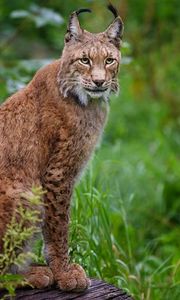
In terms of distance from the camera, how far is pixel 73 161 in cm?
491

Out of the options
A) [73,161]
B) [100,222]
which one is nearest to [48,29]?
[100,222]

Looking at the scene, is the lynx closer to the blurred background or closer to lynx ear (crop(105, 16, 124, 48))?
lynx ear (crop(105, 16, 124, 48))

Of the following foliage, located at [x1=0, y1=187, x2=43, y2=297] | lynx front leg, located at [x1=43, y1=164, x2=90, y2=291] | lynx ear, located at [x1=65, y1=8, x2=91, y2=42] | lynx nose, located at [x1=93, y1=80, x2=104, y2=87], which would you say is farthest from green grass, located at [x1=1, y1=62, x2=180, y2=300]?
lynx ear, located at [x1=65, y1=8, x2=91, y2=42]

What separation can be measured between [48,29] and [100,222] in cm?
744

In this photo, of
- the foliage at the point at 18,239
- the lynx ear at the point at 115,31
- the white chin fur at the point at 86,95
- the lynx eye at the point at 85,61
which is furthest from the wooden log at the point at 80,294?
the lynx ear at the point at 115,31

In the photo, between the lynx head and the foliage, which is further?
the lynx head

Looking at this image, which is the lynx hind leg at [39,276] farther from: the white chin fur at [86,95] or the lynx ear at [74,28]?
the lynx ear at [74,28]

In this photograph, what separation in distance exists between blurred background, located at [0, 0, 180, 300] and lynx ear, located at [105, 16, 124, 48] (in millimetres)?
1153

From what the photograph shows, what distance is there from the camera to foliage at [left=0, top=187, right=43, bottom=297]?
147 inches

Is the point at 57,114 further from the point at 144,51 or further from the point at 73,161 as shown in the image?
the point at 144,51

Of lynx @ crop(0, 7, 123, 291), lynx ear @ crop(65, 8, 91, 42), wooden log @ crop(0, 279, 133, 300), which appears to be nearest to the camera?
wooden log @ crop(0, 279, 133, 300)

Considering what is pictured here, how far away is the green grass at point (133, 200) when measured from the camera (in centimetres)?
580

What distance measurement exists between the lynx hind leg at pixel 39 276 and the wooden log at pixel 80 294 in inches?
1.4

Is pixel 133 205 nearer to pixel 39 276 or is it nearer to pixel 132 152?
pixel 132 152
